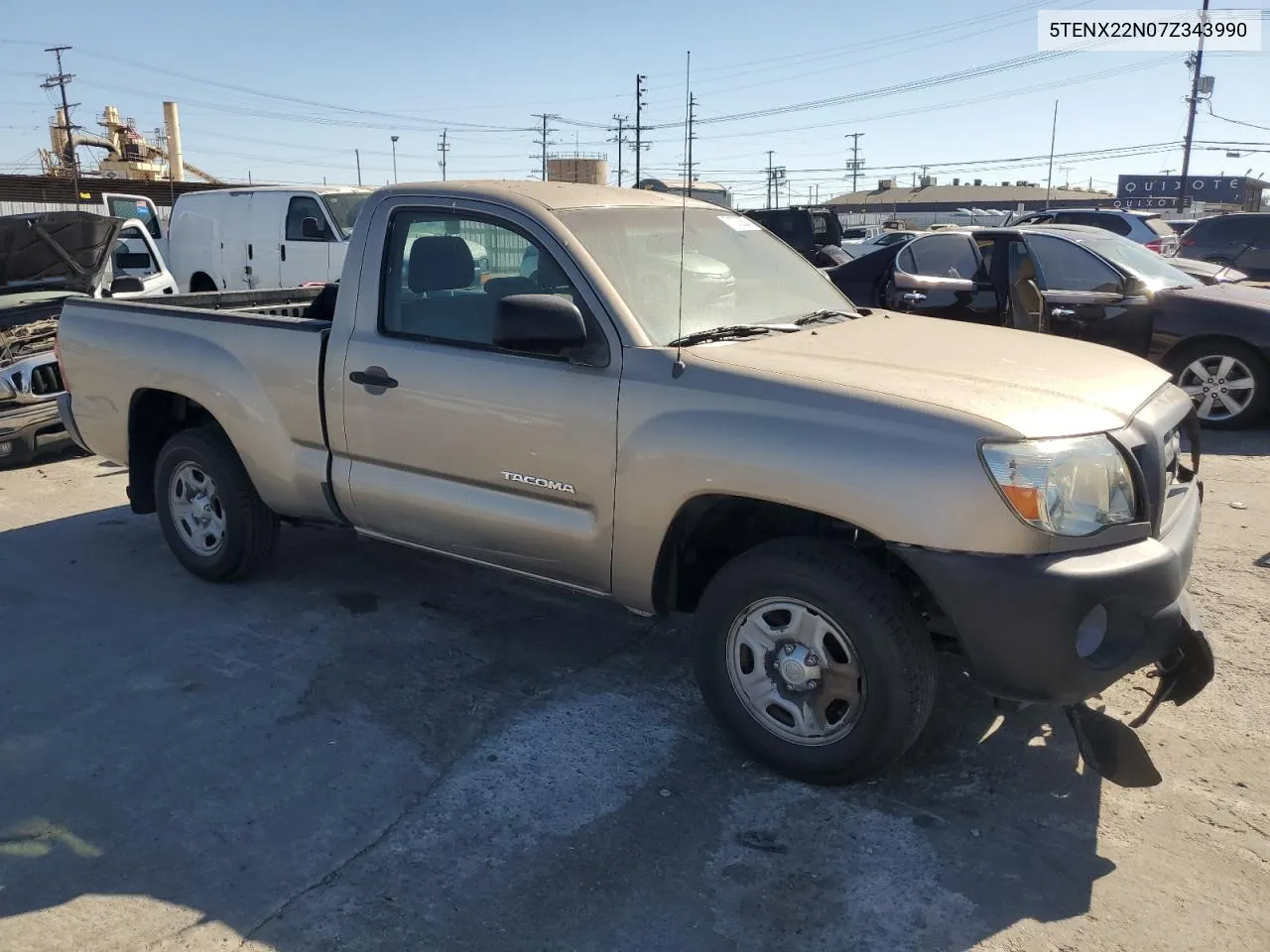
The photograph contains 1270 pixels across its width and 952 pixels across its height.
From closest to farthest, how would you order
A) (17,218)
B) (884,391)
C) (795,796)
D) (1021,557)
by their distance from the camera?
(1021,557), (884,391), (795,796), (17,218)

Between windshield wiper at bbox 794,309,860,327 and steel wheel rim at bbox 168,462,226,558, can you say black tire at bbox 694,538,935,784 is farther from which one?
steel wheel rim at bbox 168,462,226,558

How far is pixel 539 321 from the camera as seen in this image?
337 centimetres

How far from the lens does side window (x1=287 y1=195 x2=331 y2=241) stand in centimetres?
1305

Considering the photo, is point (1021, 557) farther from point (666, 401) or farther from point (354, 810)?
point (354, 810)

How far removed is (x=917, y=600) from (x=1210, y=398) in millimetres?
6362

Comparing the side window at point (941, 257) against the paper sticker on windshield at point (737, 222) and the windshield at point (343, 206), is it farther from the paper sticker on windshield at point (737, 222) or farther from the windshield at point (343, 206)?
the windshield at point (343, 206)

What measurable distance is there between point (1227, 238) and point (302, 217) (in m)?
13.4

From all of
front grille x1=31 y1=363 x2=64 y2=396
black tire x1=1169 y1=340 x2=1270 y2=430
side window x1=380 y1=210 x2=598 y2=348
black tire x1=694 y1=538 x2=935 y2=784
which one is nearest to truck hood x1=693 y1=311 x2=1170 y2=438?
black tire x1=694 y1=538 x2=935 y2=784

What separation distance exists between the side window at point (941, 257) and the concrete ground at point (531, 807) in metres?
5.01

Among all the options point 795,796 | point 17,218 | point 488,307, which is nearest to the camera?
point 795,796

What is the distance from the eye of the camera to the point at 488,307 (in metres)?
3.88

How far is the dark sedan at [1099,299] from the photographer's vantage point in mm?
7934

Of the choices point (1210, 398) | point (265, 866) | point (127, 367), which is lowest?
point (265, 866)

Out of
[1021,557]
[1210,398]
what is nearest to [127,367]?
[1021,557]
